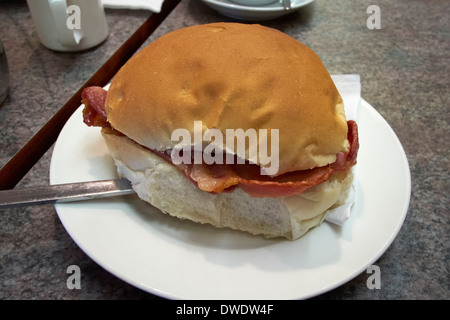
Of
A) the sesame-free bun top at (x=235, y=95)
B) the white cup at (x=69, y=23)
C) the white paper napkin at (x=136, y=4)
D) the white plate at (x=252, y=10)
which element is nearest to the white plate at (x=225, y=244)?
the sesame-free bun top at (x=235, y=95)

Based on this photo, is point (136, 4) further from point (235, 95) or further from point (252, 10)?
point (235, 95)

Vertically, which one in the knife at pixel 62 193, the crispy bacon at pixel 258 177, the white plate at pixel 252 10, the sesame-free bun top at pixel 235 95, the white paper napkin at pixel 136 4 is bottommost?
the knife at pixel 62 193

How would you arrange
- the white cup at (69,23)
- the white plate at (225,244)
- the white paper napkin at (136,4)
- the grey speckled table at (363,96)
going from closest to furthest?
1. the white plate at (225,244)
2. the grey speckled table at (363,96)
3. the white cup at (69,23)
4. the white paper napkin at (136,4)

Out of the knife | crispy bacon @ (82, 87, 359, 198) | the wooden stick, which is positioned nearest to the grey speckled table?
the wooden stick

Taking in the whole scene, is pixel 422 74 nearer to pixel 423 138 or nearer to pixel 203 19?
pixel 423 138

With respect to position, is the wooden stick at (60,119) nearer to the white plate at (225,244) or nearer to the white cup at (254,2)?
the white plate at (225,244)

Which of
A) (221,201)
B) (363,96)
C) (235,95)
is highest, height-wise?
(235,95)

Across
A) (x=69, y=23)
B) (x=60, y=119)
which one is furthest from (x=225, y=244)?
→ (x=69, y=23)

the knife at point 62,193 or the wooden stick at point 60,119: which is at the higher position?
the knife at point 62,193

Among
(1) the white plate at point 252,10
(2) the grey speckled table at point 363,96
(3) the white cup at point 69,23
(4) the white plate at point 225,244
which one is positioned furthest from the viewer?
(1) the white plate at point 252,10
